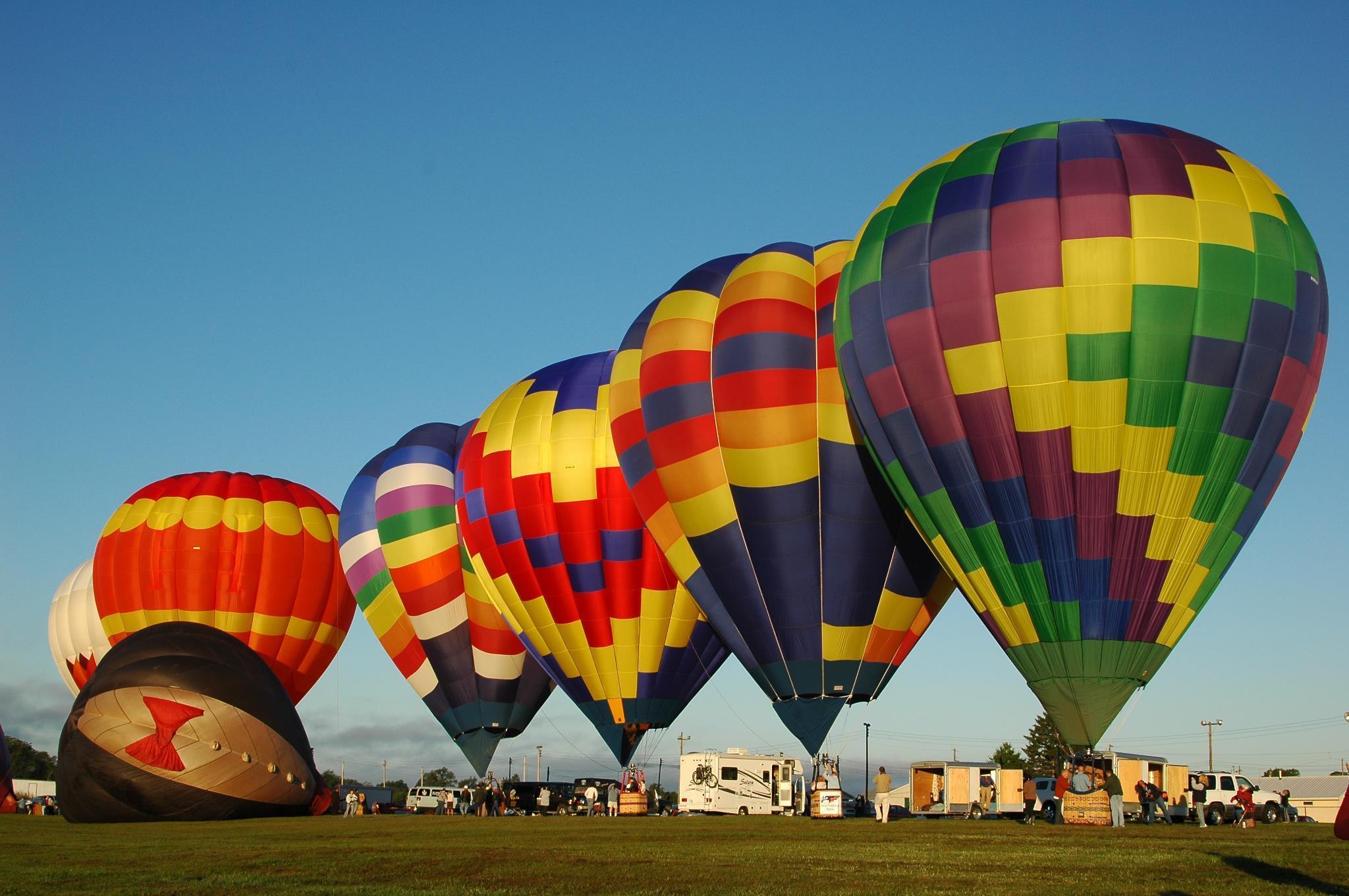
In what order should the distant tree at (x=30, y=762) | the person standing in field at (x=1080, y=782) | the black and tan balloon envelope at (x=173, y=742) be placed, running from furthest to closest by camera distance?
the distant tree at (x=30, y=762) < the black and tan balloon envelope at (x=173, y=742) < the person standing in field at (x=1080, y=782)

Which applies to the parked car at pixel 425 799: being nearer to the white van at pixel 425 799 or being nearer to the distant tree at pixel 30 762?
the white van at pixel 425 799

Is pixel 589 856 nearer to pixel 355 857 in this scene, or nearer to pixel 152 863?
pixel 355 857

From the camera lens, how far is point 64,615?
3916cm

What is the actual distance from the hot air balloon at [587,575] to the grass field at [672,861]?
8838 millimetres

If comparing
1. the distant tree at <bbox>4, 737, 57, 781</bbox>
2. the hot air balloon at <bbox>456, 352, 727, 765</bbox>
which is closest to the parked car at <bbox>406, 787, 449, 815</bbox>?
the hot air balloon at <bbox>456, 352, 727, 765</bbox>

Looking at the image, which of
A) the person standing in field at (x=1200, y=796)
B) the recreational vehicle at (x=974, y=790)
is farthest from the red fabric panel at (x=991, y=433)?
the recreational vehicle at (x=974, y=790)

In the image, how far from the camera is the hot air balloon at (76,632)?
37.3 meters

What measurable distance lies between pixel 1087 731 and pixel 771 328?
8.05 m

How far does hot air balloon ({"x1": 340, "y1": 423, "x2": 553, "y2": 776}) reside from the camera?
29938 millimetres

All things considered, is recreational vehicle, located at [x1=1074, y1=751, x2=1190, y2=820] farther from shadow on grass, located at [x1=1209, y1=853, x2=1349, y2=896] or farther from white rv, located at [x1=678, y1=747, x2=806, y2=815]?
shadow on grass, located at [x1=1209, y1=853, x2=1349, y2=896]

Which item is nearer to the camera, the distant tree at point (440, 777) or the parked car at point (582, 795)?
the parked car at point (582, 795)

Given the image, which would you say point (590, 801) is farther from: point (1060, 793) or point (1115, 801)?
point (1115, 801)

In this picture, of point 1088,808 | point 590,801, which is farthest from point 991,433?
point 590,801

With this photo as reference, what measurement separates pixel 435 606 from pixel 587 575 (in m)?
5.57
